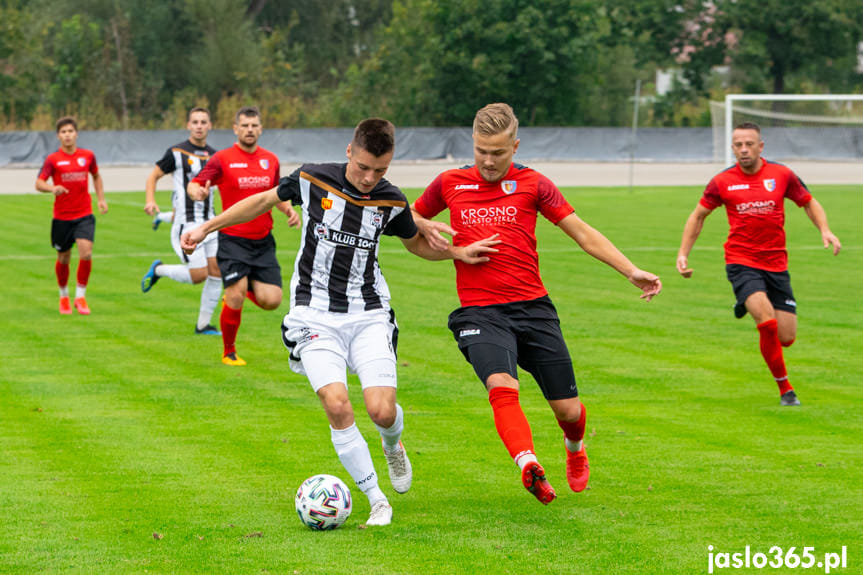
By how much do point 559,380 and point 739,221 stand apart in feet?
13.9

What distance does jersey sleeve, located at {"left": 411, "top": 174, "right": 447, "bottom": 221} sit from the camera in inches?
284

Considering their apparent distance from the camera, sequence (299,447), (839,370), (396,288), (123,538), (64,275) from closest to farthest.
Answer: (123,538) → (299,447) → (839,370) → (64,275) → (396,288)

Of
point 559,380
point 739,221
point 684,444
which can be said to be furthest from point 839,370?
point 559,380

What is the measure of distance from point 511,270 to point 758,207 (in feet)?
13.7

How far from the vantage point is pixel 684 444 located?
8539mm

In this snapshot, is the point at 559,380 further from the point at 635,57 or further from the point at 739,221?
the point at 635,57

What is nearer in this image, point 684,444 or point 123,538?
point 123,538

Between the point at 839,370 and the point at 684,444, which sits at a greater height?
the point at 684,444

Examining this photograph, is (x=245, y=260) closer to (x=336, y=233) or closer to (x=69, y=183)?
(x=69, y=183)

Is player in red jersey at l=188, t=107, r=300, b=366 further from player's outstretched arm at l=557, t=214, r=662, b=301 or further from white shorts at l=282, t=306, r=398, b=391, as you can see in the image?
player's outstretched arm at l=557, t=214, r=662, b=301

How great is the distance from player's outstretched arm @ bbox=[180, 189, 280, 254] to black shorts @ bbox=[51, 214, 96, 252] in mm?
9504

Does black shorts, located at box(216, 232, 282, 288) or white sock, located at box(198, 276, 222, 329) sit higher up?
black shorts, located at box(216, 232, 282, 288)

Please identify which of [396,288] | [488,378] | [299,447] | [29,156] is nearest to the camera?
[488,378]

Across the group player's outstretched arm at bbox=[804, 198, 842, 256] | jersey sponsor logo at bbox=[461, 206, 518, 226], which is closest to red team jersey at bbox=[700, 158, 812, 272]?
player's outstretched arm at bbox=[804, 198, 842, 256]
